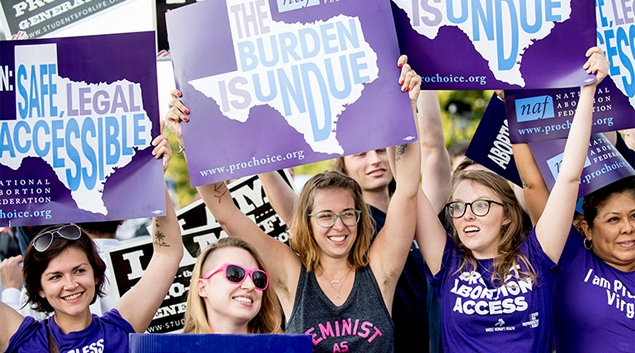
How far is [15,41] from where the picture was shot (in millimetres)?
3883

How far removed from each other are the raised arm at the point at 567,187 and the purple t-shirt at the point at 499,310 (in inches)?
2.7

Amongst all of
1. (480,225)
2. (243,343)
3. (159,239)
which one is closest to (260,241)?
(159,239)

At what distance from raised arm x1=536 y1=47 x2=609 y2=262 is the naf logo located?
10.2 inches

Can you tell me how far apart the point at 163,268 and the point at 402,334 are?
1.25 metres

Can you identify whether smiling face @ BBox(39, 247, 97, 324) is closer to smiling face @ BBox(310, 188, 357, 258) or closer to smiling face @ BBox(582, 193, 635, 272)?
smiling face @ BBox(310, 188, 357, 258)

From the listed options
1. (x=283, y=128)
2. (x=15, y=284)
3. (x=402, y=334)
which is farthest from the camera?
(x=15, y=284)

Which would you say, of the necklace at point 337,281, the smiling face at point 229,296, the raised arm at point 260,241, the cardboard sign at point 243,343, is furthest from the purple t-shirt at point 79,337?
the necklace at point 337,281

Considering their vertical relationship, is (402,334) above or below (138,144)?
below

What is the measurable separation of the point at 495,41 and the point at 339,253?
122 cm

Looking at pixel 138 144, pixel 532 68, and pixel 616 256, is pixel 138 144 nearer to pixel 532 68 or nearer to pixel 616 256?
pixel 532 68

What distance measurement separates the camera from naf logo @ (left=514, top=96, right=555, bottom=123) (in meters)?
4.06

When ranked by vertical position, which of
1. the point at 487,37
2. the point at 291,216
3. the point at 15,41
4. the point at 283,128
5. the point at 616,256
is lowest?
→ the point at 616,256

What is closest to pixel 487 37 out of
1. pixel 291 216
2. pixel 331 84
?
pixel 331 84

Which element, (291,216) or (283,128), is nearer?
(283,128)
